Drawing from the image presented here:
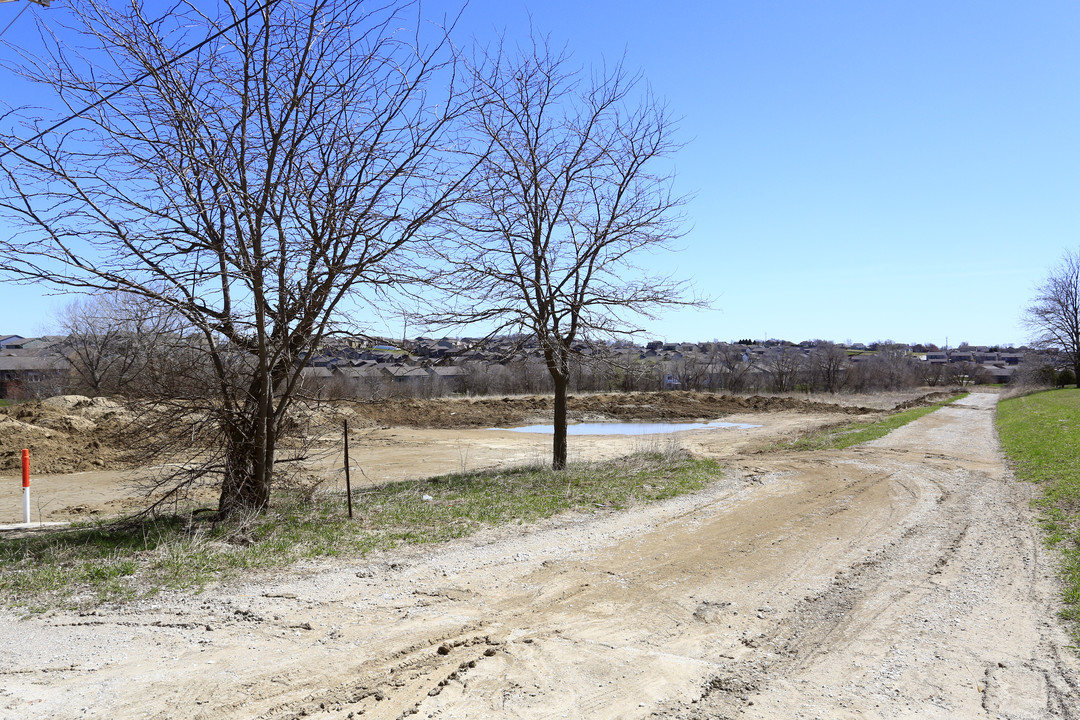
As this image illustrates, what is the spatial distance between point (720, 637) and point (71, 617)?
506 centimetres

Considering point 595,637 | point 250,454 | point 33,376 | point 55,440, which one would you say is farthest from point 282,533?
point 33,376

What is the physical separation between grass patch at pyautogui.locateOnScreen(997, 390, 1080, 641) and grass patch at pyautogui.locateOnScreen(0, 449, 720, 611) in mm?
5190

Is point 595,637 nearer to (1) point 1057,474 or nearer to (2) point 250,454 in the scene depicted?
(2) point 250,454

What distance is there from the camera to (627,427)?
3444cm

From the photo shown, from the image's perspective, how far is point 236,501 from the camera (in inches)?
347

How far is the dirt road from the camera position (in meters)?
4.26

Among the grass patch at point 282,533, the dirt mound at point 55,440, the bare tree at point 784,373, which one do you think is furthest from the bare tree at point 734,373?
the grass patch at point 282,533

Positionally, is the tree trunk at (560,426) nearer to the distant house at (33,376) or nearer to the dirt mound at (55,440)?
the dirt mound at (55,440)

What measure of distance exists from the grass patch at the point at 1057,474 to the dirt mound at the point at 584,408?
1591cm

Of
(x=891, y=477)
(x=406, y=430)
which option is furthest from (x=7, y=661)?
(x=406, y=430)

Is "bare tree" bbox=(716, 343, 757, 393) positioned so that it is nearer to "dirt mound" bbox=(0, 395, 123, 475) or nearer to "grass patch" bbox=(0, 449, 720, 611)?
"dirt mound" bbox=(0, 395, 123, 475)

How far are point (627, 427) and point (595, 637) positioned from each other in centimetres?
2936

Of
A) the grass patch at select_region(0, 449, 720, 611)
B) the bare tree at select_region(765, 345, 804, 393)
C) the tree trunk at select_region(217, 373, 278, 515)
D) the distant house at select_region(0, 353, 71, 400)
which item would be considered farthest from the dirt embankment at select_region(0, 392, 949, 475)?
the distant house at select_region(0, 353, 71, 400)

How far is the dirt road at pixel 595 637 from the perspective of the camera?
4262mm
